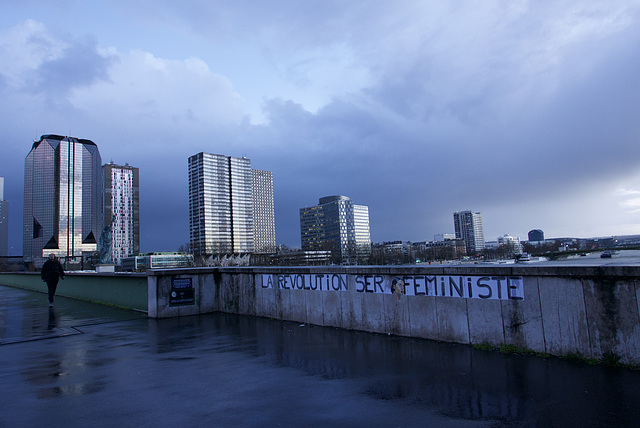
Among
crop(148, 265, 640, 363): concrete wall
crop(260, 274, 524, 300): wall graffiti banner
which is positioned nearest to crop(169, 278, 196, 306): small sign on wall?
crop(148, 265, 640, 363): concrete wall

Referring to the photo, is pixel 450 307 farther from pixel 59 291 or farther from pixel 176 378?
pixel 59 291

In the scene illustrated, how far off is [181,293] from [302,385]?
8.21m

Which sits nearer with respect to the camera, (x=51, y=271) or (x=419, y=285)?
(x=419, y=285)

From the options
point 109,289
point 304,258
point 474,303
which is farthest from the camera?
point 304,258

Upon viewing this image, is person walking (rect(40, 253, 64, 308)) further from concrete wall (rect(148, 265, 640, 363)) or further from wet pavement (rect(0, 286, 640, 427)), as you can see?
concrete wall (rect(148, 265, 640, 363))

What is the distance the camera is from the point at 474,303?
279 inches

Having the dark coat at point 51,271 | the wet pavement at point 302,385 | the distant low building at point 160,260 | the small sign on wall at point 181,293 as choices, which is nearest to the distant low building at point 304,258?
the distant low building at point 160,260

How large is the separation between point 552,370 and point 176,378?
5159 mm

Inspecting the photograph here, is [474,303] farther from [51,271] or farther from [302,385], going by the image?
[51,271]

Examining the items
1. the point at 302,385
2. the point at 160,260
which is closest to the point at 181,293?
the point at 302,385

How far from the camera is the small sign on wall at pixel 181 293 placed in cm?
1231

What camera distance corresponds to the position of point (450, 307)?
7.41m

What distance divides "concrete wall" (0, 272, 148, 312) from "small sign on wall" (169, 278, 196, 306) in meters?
1.57

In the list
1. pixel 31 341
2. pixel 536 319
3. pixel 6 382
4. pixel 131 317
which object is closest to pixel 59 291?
pixel 131 317
